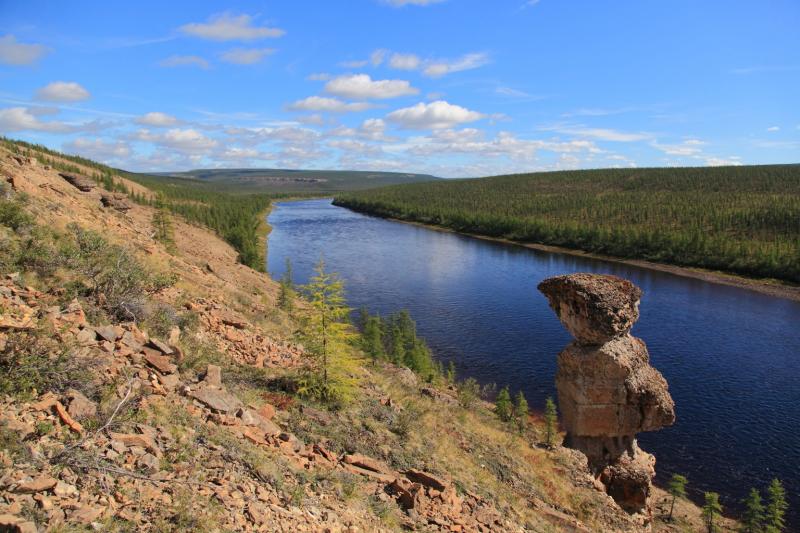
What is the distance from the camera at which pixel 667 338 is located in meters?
44.8

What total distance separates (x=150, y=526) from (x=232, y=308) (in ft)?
48.0

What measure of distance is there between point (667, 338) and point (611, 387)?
96.0 ft

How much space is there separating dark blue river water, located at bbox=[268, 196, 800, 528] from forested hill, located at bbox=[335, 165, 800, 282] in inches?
328

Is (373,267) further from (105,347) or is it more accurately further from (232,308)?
(105,347)

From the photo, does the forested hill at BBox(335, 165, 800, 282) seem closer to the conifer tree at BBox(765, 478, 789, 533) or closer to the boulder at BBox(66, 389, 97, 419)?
the conifer tree at BBox(765, 478, 789, 533)

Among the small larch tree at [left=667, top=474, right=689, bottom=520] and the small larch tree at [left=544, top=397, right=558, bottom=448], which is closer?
the small larch tree at [left=667, top=474, right=689, bottom=520]

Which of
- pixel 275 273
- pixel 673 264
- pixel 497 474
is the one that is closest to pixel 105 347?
pixel 497 474

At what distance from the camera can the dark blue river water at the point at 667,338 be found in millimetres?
27672

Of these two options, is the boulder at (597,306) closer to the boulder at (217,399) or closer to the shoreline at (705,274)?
the boulder at (217,399)

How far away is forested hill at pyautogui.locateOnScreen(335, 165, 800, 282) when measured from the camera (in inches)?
3024

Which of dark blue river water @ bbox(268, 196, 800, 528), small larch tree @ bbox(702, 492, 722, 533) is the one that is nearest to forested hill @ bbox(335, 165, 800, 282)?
dark blue river water @ bbox(268, 196, 800, 528)

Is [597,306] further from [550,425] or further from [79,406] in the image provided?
[79,406]

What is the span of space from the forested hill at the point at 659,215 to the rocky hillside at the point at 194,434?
7126 cm

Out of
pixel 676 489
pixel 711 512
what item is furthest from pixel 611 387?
pixel 711 512
